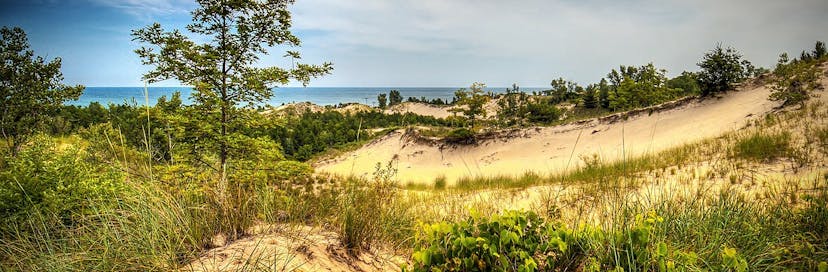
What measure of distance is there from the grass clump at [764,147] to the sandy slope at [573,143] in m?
6.26

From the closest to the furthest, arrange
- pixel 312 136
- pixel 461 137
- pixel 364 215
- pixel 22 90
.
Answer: pixel 364 215, pixel 22 90, pixel 461 137, pixel 312 136

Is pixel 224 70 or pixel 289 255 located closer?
pixel 289 255

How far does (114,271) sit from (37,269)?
620 mm

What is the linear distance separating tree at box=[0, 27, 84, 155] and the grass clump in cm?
1604

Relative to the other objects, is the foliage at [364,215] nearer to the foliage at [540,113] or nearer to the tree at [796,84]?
the tree at [796,84]

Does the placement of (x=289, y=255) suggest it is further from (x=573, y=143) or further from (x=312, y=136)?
(x=312, y=136)

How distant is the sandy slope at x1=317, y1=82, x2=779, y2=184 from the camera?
1816 centimetres

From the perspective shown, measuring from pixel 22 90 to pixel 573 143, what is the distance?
22.4m

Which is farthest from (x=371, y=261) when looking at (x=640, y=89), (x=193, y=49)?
(x=640, y=89)

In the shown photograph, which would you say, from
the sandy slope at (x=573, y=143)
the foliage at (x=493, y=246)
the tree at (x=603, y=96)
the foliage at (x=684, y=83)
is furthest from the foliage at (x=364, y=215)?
the foliage at (x=684, y=83)

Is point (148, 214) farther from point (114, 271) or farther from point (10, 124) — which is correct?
point (10, 124)

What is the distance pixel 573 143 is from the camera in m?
22.0

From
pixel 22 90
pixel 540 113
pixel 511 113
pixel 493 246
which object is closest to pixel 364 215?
pixel 493 246

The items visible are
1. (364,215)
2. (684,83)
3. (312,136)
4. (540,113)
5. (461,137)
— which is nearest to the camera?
(364,215)
